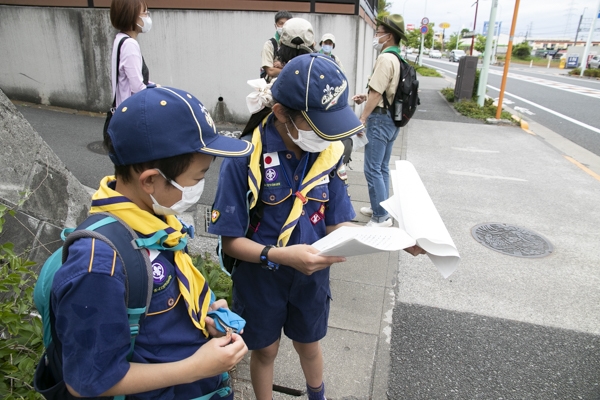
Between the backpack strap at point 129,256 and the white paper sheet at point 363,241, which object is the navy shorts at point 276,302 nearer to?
the white paper sheet at point 363,241

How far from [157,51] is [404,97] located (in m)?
5.75

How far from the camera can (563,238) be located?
14.6 ft

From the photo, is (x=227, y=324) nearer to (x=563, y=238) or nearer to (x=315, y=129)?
(x=315, y=129)

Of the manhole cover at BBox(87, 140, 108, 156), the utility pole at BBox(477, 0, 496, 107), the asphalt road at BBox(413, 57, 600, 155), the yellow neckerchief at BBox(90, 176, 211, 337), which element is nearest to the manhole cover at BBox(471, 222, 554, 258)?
the yellow neckerchief at BBox(90, 176, 211, 337)

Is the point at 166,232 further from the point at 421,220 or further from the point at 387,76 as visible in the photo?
the point at 387,76

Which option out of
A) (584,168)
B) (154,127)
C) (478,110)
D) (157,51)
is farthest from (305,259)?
(478,110)

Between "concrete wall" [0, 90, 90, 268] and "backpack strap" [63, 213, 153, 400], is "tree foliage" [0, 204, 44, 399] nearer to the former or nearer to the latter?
"concrete wall" [0, 90, 90, 268]

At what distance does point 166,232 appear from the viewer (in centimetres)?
120

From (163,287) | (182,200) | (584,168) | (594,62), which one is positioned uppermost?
(182,200)

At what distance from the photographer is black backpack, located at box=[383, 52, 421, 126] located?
13.6 feet

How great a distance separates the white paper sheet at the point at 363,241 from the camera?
130 centimetres

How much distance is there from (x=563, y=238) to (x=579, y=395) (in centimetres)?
247

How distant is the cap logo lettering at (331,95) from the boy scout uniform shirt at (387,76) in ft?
8.82

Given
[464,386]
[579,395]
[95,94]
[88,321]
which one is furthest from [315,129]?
[95,94]
